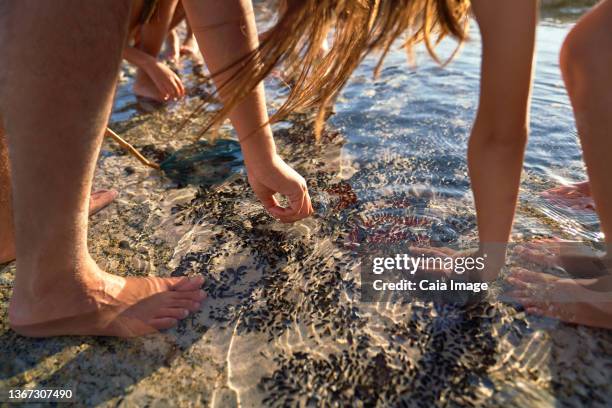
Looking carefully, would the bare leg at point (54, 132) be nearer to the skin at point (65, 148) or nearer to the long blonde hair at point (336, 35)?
the skin at point (65, 148)

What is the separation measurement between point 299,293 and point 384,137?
4.28 ft

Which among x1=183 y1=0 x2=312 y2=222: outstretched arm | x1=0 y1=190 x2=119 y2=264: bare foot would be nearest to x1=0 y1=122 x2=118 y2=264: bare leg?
x1=0 y1=190 x2=119 y2=264: bare foot

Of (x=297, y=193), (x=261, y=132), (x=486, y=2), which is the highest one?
(x=486, y=2)

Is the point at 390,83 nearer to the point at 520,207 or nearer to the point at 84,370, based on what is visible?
the point at 520,207

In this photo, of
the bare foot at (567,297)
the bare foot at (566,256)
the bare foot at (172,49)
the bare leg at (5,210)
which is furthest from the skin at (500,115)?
the bare foot at (172,49)

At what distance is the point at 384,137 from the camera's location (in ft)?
8.78

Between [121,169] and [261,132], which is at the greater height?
[261,132]

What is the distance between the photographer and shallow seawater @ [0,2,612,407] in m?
1.36

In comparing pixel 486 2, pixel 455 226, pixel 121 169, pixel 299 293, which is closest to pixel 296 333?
pixel 299 293

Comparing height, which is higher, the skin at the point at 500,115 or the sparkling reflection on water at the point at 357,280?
the skin at the point at 500,115

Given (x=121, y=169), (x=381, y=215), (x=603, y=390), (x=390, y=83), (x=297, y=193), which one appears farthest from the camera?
(x=390, y=83)

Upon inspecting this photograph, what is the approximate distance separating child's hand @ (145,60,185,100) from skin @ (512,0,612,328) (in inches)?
96.1

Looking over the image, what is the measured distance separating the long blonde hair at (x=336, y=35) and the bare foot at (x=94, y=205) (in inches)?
38.2

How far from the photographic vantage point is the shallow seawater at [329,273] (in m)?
1.36
